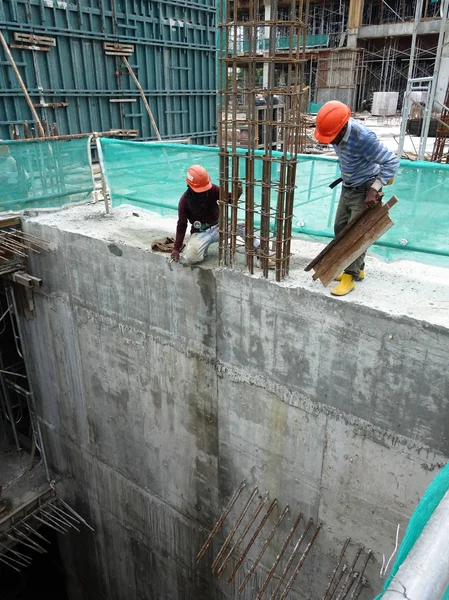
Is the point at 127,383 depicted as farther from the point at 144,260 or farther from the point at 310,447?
the point at 310,447

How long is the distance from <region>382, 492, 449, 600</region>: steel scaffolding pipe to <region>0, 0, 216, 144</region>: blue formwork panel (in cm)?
1241

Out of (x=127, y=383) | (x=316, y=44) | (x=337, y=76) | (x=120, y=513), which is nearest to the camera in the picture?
(x=127, y=383)

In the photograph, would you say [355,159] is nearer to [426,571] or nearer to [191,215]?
[191,215]

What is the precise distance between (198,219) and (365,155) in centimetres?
212

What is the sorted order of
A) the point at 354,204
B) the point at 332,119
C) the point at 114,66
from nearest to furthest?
the point at 332,119
the point at 354,204
the point at 114,66

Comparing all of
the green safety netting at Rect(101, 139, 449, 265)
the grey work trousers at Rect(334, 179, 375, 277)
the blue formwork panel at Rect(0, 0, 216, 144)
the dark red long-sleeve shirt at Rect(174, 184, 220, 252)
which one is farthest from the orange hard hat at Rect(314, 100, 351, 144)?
the blue formwork panel at Rect(0, 0, 216, 144)

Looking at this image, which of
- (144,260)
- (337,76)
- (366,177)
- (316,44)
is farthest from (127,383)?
(316,44)

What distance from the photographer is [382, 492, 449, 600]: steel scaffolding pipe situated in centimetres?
105

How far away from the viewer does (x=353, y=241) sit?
15.0 feet

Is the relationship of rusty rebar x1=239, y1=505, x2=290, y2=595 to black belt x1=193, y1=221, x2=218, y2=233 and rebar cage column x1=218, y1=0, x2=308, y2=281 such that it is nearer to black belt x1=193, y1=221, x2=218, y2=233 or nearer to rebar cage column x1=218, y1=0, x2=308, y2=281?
rebar cage column x1=218, y1=0, x2=308, y2=281

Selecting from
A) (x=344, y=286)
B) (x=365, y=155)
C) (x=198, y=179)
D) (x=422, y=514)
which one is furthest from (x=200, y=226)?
(x=422, y=514)

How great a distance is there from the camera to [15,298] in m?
8.42

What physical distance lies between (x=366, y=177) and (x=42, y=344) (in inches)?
247

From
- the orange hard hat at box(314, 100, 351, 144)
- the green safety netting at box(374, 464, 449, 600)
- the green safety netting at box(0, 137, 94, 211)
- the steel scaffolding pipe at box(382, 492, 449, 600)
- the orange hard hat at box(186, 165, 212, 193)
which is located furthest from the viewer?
the green safety netting at box(0, 137, 94, 211)
